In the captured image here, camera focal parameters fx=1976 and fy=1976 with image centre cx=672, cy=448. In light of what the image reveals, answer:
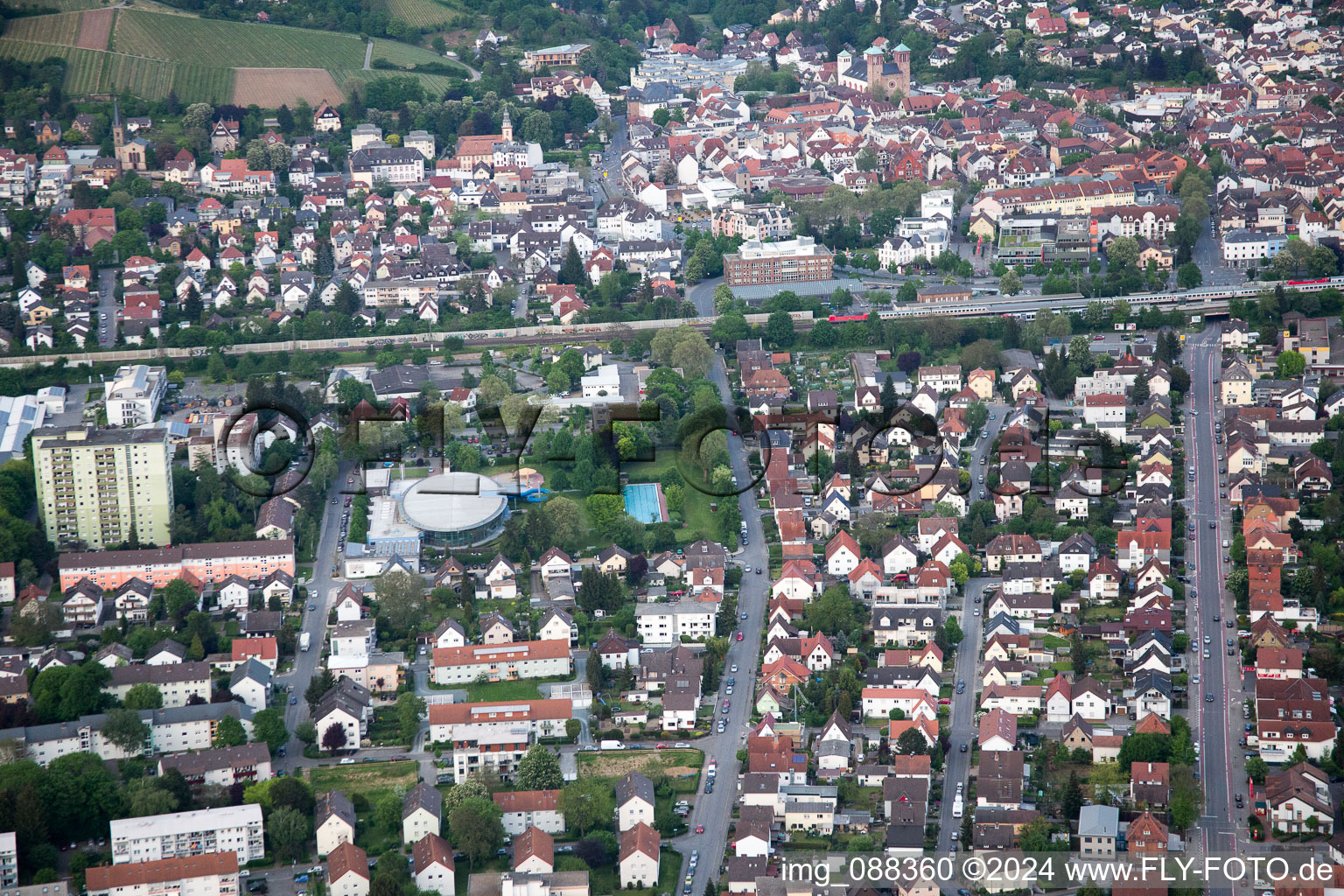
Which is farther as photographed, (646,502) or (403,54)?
(403,54)

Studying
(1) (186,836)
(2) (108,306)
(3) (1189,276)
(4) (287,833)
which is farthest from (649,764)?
(2) (108,306)

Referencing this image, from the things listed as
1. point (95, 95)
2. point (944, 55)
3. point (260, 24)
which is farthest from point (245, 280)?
point (944, 55)

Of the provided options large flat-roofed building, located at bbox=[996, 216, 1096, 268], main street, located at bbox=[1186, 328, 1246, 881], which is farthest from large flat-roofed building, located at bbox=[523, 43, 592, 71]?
Result: main street, located at bbox=[1186, 328, 1246, 881]

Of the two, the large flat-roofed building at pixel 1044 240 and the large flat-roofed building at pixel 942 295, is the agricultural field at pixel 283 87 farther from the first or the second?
the large flat-roofed building at pixel 942 295

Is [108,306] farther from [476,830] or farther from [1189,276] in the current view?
[1189,276]

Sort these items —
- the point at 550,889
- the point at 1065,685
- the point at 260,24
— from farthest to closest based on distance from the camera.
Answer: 1. the point at 260,24
2. the point at 1065,685
3. the point at 550,889

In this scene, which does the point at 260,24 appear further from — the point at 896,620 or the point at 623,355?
the point at 896,620

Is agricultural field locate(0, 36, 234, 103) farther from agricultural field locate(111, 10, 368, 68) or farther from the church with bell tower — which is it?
the church with bell tower
